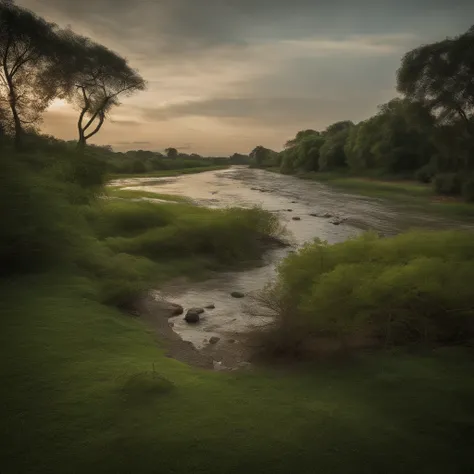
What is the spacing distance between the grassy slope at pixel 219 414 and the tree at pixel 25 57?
26169mm

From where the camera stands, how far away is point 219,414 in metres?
7.01

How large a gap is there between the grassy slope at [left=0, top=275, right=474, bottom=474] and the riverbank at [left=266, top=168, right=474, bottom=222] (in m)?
29.2

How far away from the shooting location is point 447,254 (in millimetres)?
12148

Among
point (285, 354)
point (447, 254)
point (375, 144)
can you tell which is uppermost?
point (375, 144)

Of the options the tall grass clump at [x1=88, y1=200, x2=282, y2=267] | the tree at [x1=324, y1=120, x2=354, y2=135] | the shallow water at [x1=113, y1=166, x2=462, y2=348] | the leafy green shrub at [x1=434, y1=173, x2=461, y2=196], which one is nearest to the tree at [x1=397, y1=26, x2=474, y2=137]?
the leafy green shrub at [x1=434, y1=173, x2=461, y2=196]

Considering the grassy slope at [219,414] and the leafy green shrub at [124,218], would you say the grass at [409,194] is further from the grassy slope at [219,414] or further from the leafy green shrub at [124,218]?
the grassy slope at [219,414]

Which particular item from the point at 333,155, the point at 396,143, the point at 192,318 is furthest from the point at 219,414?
the point at 333,155

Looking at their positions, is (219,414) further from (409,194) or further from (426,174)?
(426,174)

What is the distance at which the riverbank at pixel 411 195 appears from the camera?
122ft

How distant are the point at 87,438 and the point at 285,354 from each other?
549 cm

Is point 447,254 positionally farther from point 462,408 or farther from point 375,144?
point 375,144

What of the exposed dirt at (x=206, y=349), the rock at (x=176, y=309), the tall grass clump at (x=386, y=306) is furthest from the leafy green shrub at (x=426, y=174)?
the exposed dirt at (x=206, y=349)

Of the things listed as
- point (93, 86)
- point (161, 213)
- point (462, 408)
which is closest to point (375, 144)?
point (93, 86)

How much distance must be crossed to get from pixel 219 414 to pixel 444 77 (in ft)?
155
